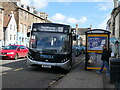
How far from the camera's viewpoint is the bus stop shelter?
12.2 m

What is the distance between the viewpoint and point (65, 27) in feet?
39.3

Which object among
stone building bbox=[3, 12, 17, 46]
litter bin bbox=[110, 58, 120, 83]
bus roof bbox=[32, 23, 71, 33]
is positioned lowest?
litter bin bbox=[110, 58, 120, 83]

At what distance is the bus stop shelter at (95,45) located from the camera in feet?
40.0

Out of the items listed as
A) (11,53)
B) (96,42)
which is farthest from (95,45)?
(11,53)

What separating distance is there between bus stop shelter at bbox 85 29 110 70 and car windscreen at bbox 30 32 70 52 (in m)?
1.44

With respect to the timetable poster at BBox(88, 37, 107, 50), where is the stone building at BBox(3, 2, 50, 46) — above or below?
above

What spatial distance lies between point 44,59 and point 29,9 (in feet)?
151

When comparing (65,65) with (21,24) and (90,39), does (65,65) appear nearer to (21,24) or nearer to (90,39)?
(90,39)

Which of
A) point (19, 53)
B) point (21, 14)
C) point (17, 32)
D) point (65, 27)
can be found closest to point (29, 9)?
point (21, 14)

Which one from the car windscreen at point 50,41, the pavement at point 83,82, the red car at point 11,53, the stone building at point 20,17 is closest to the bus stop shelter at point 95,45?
the car windscreen at point 50,41

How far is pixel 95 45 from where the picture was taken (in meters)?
12.3

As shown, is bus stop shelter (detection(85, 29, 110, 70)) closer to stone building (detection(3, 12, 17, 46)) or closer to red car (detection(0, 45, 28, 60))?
red car (detection(0, 45, 28, 60))

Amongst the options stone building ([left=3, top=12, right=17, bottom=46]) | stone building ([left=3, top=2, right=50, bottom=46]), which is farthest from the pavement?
stone building ([left=3, top=2, right=50, bottom=46])

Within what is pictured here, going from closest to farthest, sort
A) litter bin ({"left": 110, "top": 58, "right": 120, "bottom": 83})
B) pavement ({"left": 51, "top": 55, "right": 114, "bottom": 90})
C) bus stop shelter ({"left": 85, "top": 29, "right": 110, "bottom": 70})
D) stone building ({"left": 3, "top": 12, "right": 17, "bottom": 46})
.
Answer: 1. litter bin ({"left": 110, "top": 58, "right": 120, "bottom": 83})
2. pavement ({"left": 51, "top": 55, "right": 114, "bottom": 90})
3. bus stop shelter ({"left": 85, "top": 29, "right": 110, "bottom": 70})
4. stone building ({"left": 3, "top": 12, "right": 17, "bottom": 46})
